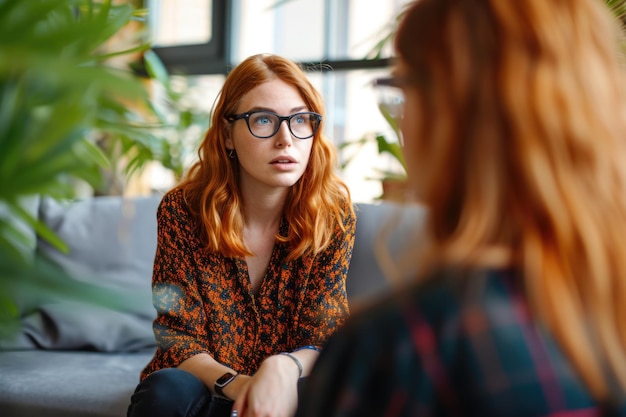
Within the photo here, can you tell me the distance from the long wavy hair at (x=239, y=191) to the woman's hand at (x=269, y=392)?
35 centimetres

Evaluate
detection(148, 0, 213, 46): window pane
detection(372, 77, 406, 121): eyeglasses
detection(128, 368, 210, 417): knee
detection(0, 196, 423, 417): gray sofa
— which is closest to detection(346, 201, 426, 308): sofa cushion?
detection(0, 196, 423, 417): gray sofa

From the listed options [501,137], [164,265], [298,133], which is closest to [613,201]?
[501,137]

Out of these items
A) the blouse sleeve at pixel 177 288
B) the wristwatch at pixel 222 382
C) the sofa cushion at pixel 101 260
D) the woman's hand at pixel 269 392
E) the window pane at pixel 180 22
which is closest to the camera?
the woman's hand at pixel 269 392

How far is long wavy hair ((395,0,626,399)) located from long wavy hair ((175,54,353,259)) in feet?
3.27

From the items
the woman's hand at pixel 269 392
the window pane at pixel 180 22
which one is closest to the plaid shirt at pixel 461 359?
the woman's hand at pixel 269 392

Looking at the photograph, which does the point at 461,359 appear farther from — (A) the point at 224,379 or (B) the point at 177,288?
(B) the point at 177,288

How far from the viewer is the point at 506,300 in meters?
0.60

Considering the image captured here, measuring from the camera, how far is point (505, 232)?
646mm

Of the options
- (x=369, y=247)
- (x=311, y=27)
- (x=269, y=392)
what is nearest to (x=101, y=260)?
(x=369, y=247)

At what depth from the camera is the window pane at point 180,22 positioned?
3650 millimetres

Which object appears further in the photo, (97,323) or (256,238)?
(97,323)

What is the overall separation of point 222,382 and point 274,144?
54 centimetres

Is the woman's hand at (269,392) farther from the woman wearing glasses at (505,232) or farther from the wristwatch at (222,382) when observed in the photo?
the woman wearing glasses at (505,232)

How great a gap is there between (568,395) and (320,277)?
1.12 m
